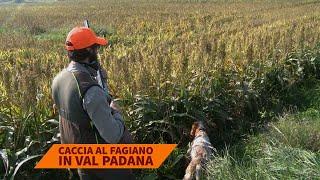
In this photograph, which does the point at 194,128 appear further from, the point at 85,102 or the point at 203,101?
the point at 85,102

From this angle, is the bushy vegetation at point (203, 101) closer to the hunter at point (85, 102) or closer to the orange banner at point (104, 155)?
the orange banner at point (104, 155)

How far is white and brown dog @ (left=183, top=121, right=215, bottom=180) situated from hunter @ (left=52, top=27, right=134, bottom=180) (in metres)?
1.18

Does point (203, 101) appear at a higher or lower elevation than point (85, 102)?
lower

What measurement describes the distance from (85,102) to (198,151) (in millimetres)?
2002

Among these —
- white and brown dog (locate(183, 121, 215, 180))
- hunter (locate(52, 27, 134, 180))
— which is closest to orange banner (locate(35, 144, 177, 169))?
hunter (locate(52, 27, 134, 180))

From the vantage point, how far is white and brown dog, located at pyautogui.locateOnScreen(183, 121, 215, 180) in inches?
→ 189

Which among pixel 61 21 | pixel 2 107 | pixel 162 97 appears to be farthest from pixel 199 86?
pixel 61 21

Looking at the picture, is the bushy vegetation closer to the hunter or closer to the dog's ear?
the dog's ear

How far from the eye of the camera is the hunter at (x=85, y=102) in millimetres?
3465

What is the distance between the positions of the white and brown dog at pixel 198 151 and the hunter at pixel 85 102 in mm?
1184

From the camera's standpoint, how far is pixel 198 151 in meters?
5.10

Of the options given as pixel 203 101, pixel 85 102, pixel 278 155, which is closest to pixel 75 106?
pixel 85 102

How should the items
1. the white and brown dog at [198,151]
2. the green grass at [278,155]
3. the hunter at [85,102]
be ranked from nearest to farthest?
the hunter at [85,102], the green grass at [278,155], the white and brown dog at [198,151]

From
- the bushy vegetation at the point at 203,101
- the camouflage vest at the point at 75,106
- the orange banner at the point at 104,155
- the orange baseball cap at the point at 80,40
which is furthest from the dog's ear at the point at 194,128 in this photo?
the orange baseball cap at the point at 80,40
